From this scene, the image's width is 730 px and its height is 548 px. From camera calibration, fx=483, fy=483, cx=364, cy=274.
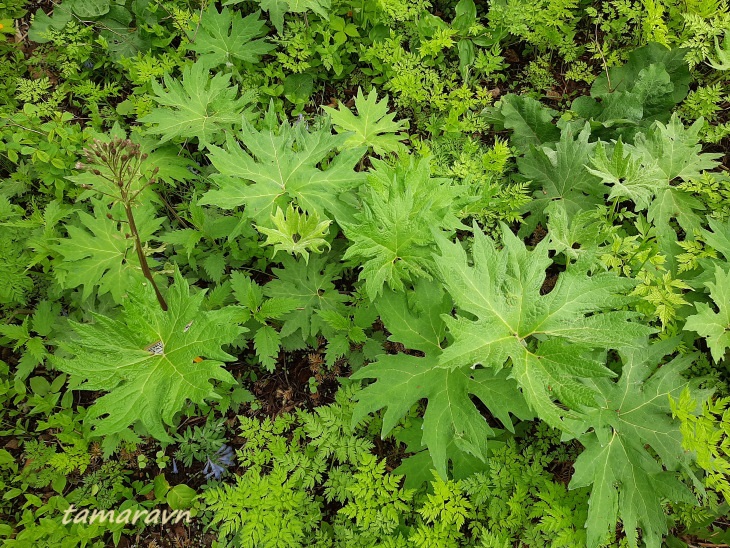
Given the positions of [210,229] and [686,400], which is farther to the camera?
[210,229]

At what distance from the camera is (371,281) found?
2.46m

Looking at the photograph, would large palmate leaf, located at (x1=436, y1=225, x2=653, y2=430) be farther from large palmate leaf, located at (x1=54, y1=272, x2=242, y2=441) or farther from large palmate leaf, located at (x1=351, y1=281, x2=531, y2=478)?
large palmate leaf, located at (x1=54, y1=272, x2=242, y2=441)

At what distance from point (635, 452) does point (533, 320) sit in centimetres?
103

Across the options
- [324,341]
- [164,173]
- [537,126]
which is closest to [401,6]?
[537,126]

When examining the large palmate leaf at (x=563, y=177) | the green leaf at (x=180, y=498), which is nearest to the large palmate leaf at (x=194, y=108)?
the large palmate leaf at (x=563, y=177)

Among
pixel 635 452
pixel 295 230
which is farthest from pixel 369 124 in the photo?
pixel 635 452

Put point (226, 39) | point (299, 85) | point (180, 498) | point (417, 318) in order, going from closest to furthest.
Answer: point (417, 318), point (180, 498), point (226, 39), point (299, 85)

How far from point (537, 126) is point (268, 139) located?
6.62ft

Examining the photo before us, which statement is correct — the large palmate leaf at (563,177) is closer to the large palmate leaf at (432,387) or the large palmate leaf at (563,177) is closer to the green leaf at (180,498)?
the large palmate leaf at (432,387)

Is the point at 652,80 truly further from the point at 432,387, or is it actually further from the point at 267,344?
the point at 267,344

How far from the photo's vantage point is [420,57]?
375 centimetres

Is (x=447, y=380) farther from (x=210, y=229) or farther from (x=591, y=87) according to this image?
(x=591, y=87)

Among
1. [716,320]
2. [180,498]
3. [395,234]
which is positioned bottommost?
[180,498]

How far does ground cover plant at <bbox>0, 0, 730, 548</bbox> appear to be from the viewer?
228 cm
